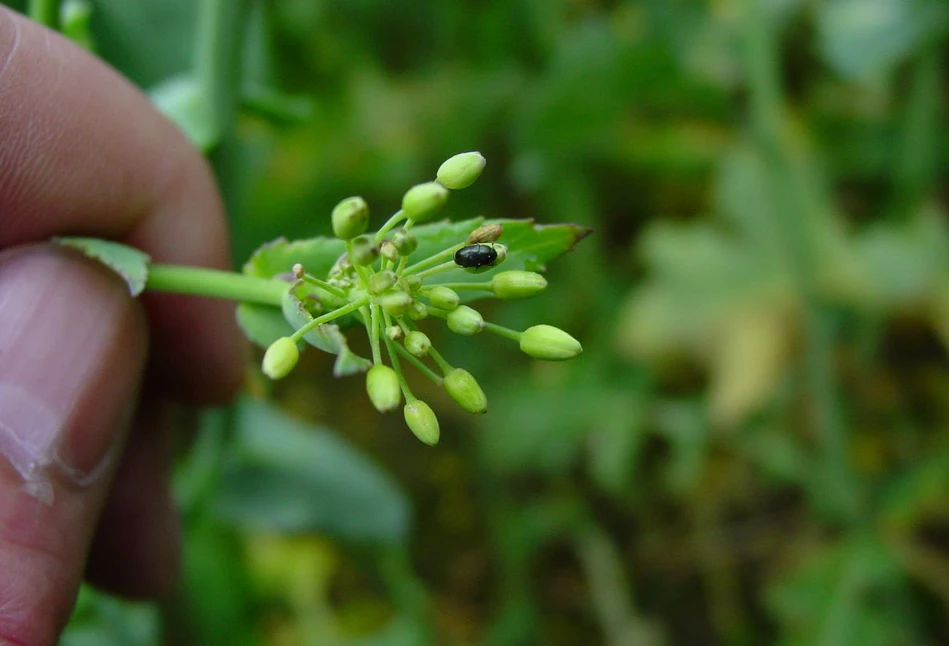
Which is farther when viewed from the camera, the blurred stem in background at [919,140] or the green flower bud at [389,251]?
the blurred stem in background at [919,140]

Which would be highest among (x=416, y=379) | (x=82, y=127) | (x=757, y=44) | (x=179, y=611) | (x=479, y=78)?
(x=479, y=78)

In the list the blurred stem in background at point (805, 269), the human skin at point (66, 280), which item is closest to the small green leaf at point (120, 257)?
the human skin at point (66, 280)

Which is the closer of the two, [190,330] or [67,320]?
[67,320]

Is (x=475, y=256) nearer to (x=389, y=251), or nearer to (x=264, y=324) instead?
(x=389, y=251)

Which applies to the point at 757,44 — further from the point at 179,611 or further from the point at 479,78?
the point at 179,611

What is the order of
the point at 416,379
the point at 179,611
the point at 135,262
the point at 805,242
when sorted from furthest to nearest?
the point at 416,379 < the point at 805,242 < the point at 179,611 < the point at 135,262

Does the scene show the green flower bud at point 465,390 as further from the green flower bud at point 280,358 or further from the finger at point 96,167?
the finger at point 96,167

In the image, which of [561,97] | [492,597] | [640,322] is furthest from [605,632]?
[561,97]
